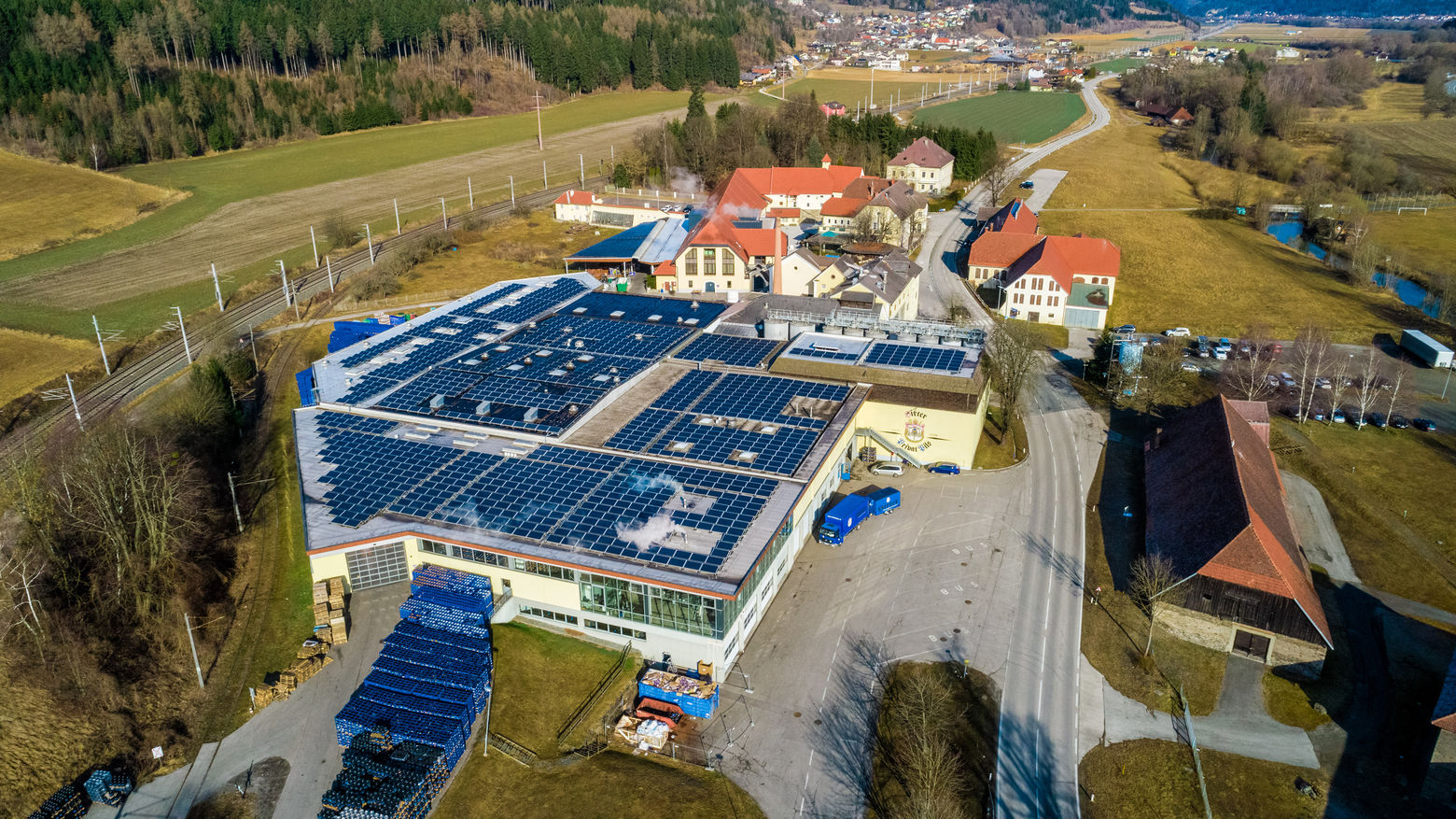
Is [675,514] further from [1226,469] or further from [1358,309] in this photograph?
[1358,309]

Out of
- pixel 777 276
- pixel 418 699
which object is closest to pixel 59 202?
pixel 777 276

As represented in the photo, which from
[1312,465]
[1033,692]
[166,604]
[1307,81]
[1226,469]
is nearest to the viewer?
[1033,692]

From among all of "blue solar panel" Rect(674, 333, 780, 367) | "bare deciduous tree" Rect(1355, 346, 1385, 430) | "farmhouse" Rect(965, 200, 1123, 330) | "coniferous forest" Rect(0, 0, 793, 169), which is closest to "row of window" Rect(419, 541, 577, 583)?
"blue solar panel" Rect(674, 333, 780, 367)

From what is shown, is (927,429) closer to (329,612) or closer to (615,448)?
(615,448)

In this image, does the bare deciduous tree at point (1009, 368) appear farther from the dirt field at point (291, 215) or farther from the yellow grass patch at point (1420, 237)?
the dirt field at point (291, 215)

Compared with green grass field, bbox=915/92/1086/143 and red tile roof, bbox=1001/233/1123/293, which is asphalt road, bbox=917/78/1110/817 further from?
green grass field, bbox=915/92/1086/143

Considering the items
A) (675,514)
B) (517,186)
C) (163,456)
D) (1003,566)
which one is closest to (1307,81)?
(517,186)

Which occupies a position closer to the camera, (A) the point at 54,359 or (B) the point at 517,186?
(A) the point at 54,359
